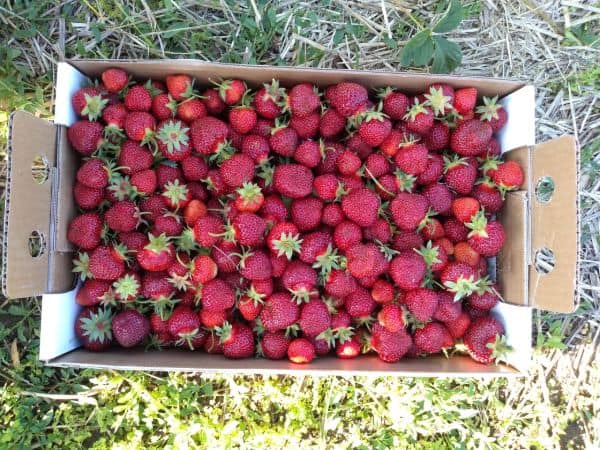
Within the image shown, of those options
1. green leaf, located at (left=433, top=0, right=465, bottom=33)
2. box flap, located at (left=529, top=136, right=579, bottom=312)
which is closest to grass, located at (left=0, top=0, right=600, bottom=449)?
green leaf, located at (left=433, top=0, right=465, bottom=33)

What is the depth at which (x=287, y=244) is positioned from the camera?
1.55 metres

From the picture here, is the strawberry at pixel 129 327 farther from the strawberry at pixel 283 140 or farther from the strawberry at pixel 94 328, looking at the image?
the strawberry at pixel 283 140

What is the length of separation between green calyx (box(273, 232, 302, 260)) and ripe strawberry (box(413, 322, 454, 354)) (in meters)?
0.44

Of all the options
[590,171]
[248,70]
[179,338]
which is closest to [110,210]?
[179,338]

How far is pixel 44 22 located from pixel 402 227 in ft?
4.42

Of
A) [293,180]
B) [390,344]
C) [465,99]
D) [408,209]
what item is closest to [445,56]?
[465,99]

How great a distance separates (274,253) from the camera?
5.19 feet

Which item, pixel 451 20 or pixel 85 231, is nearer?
pixel 85 231

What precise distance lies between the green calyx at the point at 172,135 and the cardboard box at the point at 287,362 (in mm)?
162

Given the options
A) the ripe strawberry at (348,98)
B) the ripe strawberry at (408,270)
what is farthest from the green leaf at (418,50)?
the ripe strawberry at (408,270)

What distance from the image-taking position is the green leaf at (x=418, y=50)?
174cm

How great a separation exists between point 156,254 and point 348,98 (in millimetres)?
691

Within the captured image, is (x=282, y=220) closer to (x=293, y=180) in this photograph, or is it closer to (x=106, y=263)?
(x=293, y=180)

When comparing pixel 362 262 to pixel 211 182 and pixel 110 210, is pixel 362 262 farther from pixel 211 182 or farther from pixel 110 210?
pixel 110 210
